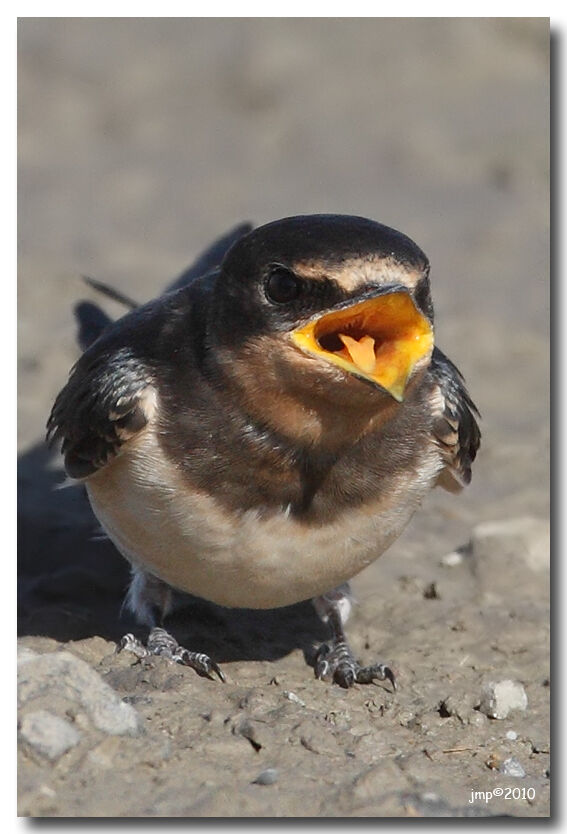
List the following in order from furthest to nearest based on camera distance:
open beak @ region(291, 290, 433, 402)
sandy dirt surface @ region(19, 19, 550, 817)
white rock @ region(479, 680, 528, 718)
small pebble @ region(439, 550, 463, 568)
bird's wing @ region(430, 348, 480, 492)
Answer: small pebble @ region(439, 550, 463, 568) → white rock @ region(479, 680, 528, 718) → bird's wing @ region(430, 348, 480, 492) → sandy dirt surface @ region(19, 19, 550, 817) → open beak @ region(291, 290, 433, 402)

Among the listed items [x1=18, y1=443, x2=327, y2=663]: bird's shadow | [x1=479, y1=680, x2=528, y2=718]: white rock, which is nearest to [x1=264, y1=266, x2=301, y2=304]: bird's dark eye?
[x1=18, y1=443, x2=327, y2=663]: bird's shadow

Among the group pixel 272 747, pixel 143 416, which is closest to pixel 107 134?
pixel 143 416

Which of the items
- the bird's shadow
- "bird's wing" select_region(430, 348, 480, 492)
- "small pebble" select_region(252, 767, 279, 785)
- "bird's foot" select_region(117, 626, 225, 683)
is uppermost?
"bird's wing" select_region(430, 348, 480, 492)

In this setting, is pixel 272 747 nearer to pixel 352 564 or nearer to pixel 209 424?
pixel 352 564

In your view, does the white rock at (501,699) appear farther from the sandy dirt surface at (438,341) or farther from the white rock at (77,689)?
the white rock at (77,689)

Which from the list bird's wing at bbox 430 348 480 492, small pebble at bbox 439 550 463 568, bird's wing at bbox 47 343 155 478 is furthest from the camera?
small pebble at bbox 439 550 463 568

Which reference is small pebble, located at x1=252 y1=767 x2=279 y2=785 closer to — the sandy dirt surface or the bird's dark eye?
the sandy dirt surface

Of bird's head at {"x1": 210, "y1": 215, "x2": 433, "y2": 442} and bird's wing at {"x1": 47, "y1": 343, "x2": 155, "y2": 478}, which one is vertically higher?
bird's head at {"x1": 210, "y1": 215, "x2": 433, "y2": 442}

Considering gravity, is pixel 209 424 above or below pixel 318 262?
below

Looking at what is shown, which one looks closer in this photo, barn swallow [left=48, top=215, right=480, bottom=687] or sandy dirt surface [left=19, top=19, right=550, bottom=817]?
barn swallow [left=48, top=215, right=480, bottom=687]
